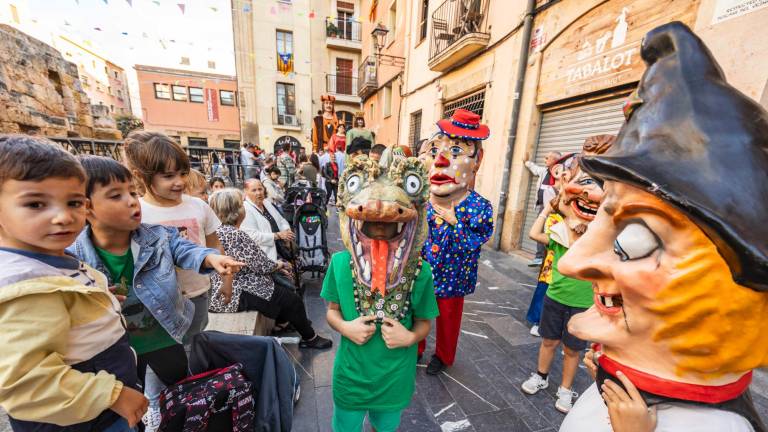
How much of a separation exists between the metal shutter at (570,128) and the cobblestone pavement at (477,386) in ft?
8.11

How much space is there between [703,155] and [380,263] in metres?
0.97

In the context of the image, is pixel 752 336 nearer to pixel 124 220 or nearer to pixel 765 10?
pixel 124 220

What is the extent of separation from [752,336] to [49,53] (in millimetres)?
14496

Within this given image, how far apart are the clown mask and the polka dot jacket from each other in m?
0.12

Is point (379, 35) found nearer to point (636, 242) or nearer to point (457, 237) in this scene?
point (457, 237)

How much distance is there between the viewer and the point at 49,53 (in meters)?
8.94

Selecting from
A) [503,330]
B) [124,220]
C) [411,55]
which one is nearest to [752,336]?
[124,220]

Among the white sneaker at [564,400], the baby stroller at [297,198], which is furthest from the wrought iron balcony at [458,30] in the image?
the white sneaker at [564,400]

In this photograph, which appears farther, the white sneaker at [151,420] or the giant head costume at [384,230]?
the white sneaker at [151,420]

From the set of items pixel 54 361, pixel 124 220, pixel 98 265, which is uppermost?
pixel 124 220

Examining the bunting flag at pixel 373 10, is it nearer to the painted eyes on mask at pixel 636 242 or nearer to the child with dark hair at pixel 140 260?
the child with dark hair at pixel 140 260

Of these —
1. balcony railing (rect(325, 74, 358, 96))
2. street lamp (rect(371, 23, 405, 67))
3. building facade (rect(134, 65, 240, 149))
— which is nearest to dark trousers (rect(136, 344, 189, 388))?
street lamp (rect(371, 23, 405, 67))

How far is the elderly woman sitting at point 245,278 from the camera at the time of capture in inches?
98.3

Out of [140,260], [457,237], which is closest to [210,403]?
[140,260]
